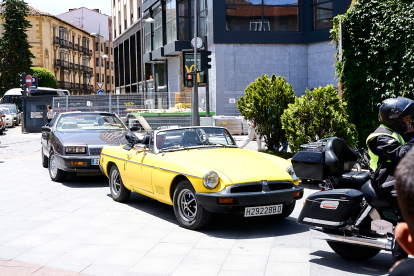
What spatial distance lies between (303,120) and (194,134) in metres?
3.68

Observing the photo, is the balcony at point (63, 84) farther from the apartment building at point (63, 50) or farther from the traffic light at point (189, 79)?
the traffic light at point (189, 79)

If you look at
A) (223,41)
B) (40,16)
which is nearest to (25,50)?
(40,16)

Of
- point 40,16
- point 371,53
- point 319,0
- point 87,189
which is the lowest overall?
point 87,189

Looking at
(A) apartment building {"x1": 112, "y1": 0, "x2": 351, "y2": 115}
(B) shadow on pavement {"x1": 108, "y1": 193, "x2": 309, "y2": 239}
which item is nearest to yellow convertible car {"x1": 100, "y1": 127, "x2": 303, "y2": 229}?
(B) shadow on pavement {"x1": 108, "y1": 193, "x2": 309, "y2": 239}

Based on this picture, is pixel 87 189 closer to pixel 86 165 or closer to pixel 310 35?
pixel 86 165

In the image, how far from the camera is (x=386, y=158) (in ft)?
13.9

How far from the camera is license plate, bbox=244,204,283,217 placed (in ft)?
20.3

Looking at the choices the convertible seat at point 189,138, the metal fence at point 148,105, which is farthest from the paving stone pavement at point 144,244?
the metal fence at point 148,105

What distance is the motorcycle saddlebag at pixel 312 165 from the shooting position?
16.6 feet

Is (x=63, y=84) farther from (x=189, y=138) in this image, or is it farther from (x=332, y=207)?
(x=332, y=207)

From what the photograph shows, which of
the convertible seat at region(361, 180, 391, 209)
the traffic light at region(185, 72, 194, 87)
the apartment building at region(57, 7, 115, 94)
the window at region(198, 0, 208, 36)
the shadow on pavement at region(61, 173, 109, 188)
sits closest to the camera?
the convertible seat at region(361, 180, 391, 209)

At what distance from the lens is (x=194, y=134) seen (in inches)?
308

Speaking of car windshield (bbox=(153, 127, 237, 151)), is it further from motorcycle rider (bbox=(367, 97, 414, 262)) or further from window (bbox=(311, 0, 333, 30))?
window (bbox=(311, 0, 333, 30))

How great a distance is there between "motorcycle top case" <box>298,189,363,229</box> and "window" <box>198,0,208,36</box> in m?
24.8
